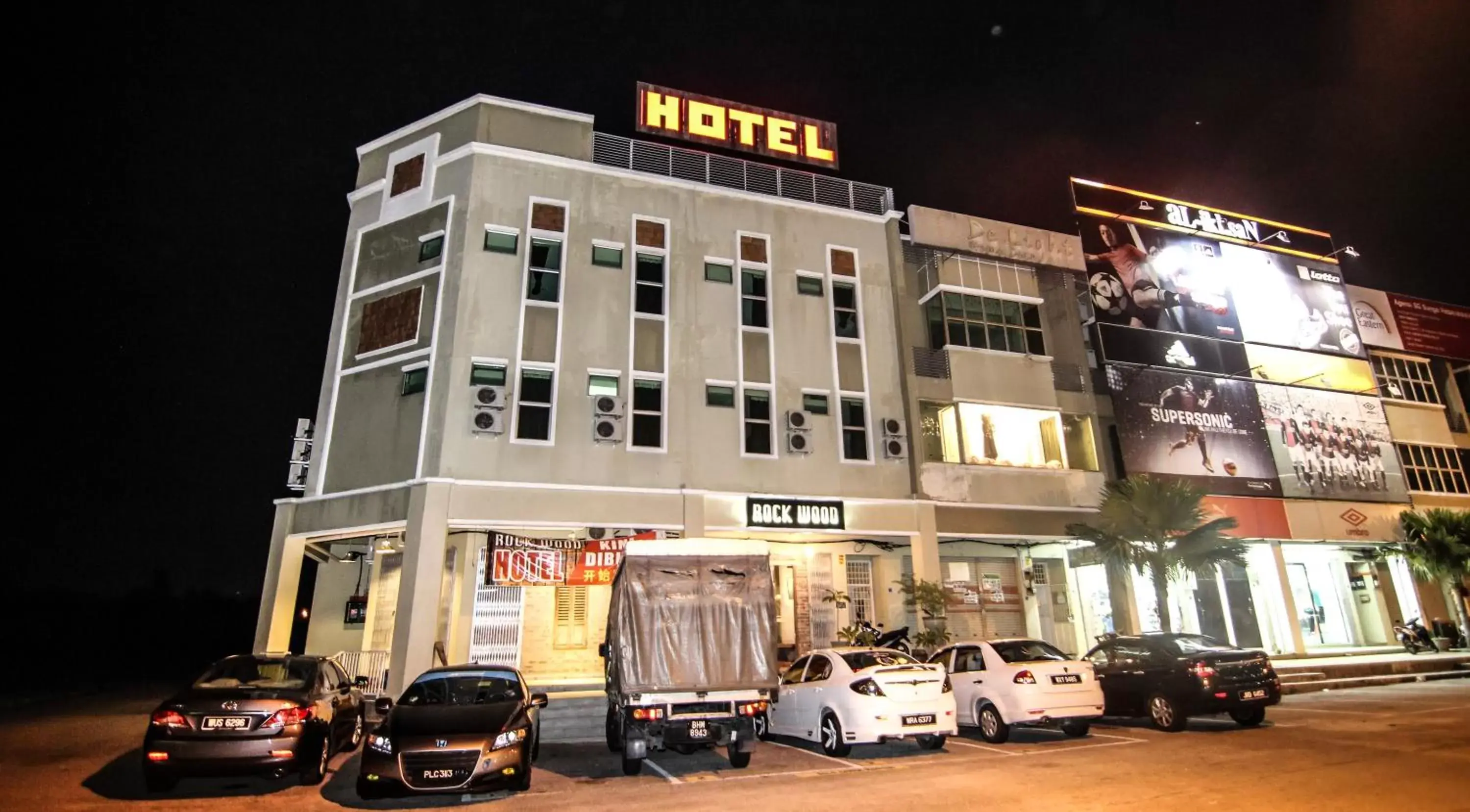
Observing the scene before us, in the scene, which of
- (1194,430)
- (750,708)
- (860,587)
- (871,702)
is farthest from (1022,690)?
(1194,430)

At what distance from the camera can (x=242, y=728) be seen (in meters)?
8.37

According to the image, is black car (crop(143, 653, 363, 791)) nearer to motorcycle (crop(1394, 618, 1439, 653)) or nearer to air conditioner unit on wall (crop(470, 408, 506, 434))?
air conditioner unit on wall (crop(470, 408, 506, 434))

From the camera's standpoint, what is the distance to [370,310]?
64.7 ft

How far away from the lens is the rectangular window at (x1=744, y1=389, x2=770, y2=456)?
65.3 feet

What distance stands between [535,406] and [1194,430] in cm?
2244

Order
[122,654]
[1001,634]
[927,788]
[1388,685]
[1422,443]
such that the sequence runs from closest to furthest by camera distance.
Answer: [927,788], [1388,685], [1001,634], [1422,443], [122,654]

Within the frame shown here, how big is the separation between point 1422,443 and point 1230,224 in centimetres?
1229

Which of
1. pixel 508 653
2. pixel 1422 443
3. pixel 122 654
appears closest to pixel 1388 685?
pixel 1422 443

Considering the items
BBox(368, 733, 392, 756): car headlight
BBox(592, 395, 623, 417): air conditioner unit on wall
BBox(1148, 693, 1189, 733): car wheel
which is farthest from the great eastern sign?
BBox(368, 733, 392, 756): car headlight

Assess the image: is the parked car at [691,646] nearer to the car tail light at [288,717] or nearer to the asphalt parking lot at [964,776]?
the asphalt parking lot at [964,776]

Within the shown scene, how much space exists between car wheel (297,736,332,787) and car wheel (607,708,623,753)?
413 centimetres

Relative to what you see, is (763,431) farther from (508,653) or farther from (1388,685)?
(1388,685)

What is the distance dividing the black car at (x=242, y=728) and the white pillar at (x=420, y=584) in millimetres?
6021

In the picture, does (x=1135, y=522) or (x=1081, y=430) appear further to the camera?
(x=1081, y=430)
